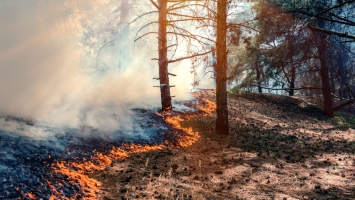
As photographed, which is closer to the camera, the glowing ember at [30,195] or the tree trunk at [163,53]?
the glowing ember at [30,195]

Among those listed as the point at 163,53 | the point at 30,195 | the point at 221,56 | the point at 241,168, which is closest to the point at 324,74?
the point at 221,56

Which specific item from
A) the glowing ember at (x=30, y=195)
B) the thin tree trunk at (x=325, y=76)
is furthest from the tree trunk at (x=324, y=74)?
the glowing ember at (x=30, y=195)

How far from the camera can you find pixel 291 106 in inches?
801

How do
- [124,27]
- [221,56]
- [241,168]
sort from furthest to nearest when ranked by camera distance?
1. [124,27]
2. [221,56]
3. [241,168]

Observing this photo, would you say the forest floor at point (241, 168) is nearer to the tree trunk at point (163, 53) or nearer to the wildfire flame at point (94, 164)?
the wildfire flame at point (94, 164)

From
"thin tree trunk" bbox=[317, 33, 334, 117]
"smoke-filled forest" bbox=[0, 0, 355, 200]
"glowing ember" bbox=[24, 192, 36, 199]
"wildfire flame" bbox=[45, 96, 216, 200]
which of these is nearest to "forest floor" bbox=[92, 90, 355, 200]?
"smoke-filled forest" bbox=[0, 0, 355, 200]

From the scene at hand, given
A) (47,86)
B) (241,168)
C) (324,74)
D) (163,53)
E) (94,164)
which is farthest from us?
(324,74)

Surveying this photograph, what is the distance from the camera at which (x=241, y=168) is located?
6996 millimetres

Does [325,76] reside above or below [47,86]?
above

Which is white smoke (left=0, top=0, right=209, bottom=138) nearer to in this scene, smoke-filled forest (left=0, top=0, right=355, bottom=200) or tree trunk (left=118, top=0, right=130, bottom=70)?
smoke-filled forest (left=0, top=0, right=355, bottom=200)

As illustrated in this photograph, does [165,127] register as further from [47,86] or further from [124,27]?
[124,27]

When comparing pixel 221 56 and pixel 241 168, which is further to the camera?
pixel 221 56

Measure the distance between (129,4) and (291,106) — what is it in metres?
15.4

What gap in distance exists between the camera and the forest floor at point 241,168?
535 cm
